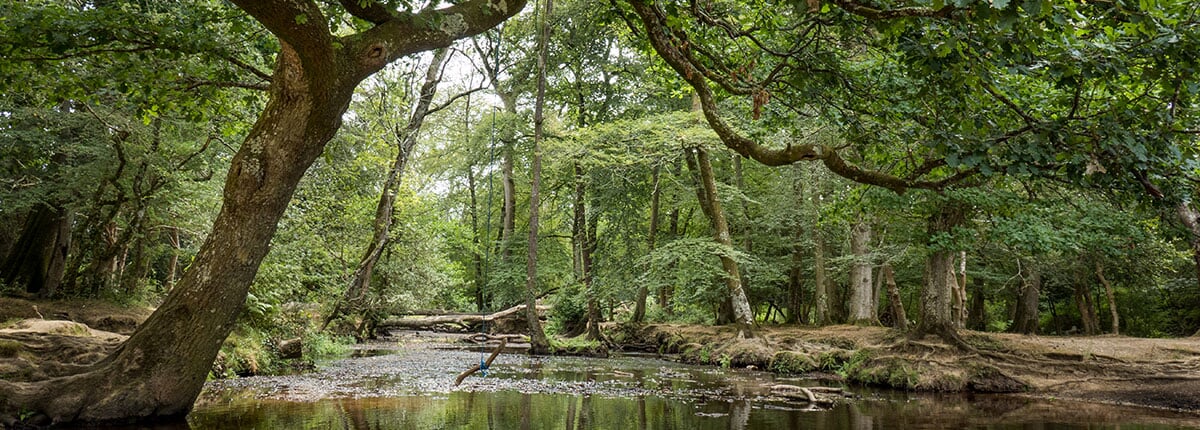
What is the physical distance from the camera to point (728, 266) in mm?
16828

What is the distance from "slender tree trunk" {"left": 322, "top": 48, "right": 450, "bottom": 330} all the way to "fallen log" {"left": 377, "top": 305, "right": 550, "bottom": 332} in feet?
22.3

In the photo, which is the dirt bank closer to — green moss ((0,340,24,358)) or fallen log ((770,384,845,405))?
green moss ((0,340,24,358))

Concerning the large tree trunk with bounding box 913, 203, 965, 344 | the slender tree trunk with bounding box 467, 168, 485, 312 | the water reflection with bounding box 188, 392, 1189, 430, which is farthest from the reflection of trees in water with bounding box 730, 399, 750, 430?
the slender tree trunk with bounding box 467, 168, 485, 312

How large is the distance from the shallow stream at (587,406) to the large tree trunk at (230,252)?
60 cm

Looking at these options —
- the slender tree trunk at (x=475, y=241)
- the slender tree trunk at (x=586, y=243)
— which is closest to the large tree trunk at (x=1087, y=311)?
the slender tree trunk at (x=586, y=243)

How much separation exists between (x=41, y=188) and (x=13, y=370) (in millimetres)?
6975

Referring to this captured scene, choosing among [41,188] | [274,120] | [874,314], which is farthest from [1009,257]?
[41,188]

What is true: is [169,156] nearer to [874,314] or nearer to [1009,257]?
[874,314]

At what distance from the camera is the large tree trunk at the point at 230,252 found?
5.71m

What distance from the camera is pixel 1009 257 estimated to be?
17.9 metres

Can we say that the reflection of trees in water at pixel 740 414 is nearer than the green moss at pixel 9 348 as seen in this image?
No

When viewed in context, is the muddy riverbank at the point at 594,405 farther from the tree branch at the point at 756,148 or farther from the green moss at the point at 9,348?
the tree branch at the point at 756,148

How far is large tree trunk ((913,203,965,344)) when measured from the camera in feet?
40.3

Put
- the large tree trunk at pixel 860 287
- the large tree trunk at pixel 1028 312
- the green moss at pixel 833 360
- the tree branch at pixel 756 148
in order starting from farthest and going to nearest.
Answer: the large tree trunk at pixel 1028 312, the large tree trunk at pixel 860 287, the green moss at pixel 833 360, the tree branch at pixel 756 148
